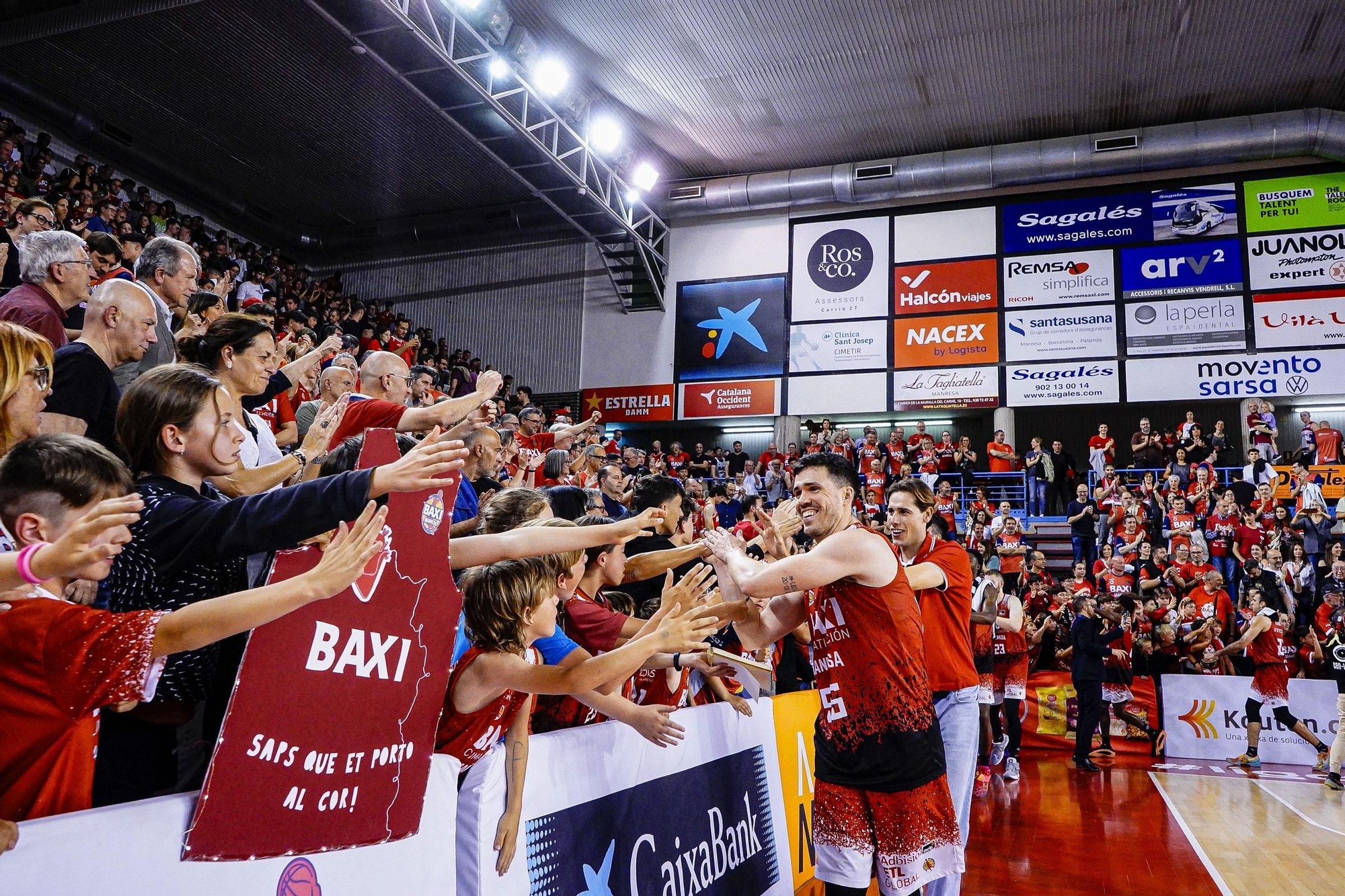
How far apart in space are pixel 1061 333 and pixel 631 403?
9953mm

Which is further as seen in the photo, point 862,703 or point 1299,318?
point 1299,318

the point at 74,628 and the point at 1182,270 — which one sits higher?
the point at 1182,270

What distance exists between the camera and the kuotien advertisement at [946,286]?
65.2ft

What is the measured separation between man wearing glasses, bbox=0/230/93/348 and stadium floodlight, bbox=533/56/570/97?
13.5 meters

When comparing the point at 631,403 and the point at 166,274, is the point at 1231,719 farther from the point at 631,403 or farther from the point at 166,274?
the point at 631,403

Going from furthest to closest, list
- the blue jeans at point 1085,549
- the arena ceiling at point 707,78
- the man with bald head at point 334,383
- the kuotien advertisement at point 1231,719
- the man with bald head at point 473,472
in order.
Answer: the blue jeans at point 1085,549 → the arena ceiling at point 707,78 → the kuotien advertisement at point 1231,719 → the man with bald head at point 334,383 → the man with bald head at point 473,472

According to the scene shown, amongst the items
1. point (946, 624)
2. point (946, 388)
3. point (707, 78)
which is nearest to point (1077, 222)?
point (946, 388)

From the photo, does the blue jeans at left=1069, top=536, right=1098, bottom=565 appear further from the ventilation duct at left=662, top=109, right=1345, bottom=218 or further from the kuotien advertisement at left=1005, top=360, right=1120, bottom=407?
the ventilation duct at left=662, top=109, right=1345, bottom=218

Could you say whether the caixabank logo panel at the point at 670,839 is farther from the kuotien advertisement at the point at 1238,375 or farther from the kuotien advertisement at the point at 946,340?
the kuotien advertisement at the point at 1238,375

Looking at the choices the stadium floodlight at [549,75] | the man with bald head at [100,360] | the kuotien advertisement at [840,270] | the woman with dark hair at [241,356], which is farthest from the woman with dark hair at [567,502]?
the kuotien advertisement at [840,270]

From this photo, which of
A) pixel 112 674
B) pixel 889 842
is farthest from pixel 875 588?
pixel 112 674

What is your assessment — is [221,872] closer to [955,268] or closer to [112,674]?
[112,674]

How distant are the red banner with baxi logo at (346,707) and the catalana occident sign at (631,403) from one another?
19528mm

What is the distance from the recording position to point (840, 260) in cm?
2103
